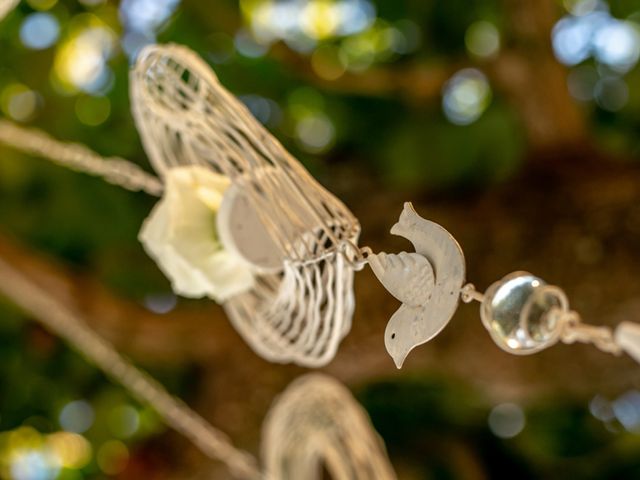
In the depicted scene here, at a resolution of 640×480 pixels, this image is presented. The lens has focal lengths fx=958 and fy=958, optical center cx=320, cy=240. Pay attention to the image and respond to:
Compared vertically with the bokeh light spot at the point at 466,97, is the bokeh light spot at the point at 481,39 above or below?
above

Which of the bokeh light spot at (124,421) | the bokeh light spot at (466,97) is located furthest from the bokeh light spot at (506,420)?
the bokeh light spot at (124,421)

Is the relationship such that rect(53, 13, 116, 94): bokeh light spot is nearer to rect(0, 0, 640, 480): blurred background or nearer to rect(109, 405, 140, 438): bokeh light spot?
rect(0, 0, 640, 480): blurred background

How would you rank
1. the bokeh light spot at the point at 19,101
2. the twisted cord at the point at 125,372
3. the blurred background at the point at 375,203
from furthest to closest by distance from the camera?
the bokeh light spot at the point at 19,101 < the blurred background at the point at 375,203 < the twisted cord at the point at 125,372

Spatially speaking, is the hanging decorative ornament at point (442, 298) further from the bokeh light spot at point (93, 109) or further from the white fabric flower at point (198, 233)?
the bokeh light spot at point (93, 109)

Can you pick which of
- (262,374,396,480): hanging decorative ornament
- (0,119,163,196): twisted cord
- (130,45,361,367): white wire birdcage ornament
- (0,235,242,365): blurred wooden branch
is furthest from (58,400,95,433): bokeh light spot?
(130,45,361,367): white wire birdcage ornament

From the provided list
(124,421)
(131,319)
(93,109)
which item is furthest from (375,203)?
→ (124,421)

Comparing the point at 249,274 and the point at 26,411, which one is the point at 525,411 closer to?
the point at 26,411

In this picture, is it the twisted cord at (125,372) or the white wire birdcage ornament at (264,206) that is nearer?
the white wire birdcage ornament at (264,206)

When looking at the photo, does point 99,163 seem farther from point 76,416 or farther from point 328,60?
point 76,416

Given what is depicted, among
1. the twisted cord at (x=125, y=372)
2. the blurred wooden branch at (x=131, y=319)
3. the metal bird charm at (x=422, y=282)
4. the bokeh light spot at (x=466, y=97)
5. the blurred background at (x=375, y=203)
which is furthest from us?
the bokeh light spot at (x=466, y=97)
